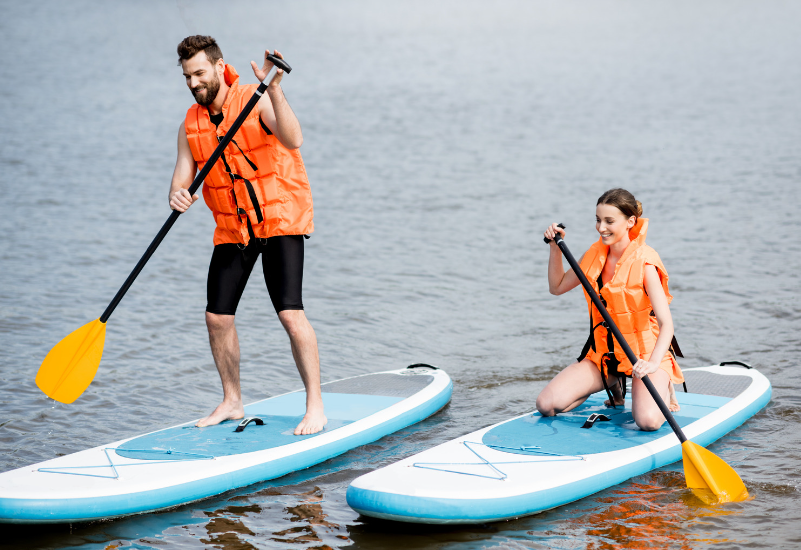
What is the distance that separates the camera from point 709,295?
27.6 feet

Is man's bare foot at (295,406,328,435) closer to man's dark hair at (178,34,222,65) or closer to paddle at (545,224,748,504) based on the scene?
paddle at (545,224,748,504)

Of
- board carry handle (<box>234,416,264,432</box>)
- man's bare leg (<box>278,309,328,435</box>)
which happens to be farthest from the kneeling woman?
board carry handle (<box>234,416,264,432</box>)

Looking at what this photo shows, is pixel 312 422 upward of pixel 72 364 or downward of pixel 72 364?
downward

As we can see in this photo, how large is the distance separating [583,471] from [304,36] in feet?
98.2

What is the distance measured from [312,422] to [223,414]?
485 millimetres

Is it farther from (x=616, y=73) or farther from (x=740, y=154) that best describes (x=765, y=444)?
(x=616, y=73)

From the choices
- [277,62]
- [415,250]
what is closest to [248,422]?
[277,62]

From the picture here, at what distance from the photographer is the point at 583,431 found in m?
4.60

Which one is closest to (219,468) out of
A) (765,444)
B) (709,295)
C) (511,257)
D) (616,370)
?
(616,370)

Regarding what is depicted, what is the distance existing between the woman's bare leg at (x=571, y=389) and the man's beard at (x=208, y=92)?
7.47 ft

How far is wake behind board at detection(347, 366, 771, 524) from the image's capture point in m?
3.74

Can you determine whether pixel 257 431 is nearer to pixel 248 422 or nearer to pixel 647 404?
pixel 248 422

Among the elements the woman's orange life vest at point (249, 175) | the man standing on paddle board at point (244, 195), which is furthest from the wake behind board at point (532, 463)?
the woman's orange life vest at point (249, 175)

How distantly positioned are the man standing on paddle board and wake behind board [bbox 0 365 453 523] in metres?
0.21
